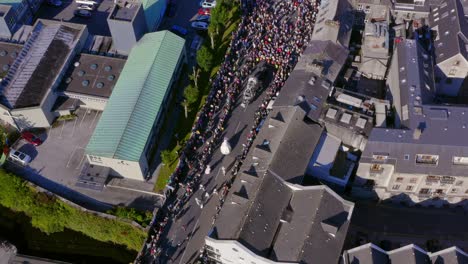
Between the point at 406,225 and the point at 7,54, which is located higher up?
the point at 406,225

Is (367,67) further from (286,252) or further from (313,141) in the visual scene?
(286,252)

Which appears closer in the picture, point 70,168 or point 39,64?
point 70,168

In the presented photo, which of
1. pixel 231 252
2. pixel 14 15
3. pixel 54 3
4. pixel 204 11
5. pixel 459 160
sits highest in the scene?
pixel 204 11

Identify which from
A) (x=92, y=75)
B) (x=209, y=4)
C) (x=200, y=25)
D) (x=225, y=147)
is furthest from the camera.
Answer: (x=209, y=4)

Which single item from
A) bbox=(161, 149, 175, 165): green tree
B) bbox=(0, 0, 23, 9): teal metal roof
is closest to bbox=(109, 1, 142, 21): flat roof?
bbox=(0, 0, 23, 9): teal metal roof

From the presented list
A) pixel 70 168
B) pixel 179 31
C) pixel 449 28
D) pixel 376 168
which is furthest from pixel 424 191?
pixel 70 168

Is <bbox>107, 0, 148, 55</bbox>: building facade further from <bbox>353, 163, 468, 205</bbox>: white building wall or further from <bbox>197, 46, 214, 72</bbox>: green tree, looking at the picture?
<bbox>353, 163, 468, 205</bbox>: white building wall

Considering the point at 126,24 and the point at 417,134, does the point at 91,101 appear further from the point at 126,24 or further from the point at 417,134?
the point at 417,134
